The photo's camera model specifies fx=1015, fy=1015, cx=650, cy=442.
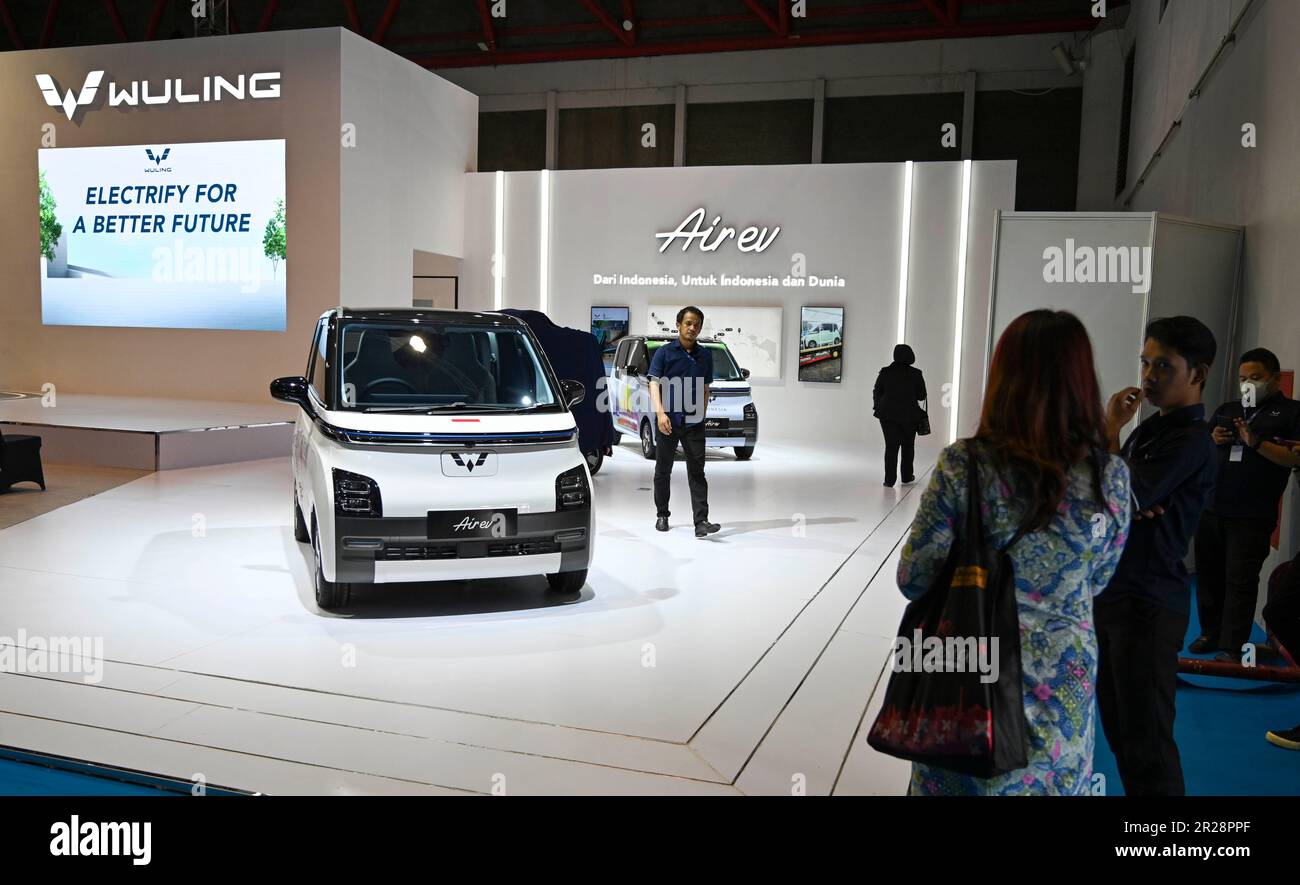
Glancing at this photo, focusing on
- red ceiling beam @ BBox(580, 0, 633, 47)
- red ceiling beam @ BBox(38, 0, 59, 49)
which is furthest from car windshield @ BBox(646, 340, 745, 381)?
red ceiling beam @ BBox(38, 0, 59, 49)

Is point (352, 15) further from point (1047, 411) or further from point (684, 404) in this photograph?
point (1047, 411)

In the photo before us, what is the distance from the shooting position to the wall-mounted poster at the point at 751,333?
15.3 metres

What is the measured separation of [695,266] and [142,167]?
8.02 m

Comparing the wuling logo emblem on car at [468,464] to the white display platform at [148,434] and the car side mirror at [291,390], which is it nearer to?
the car side mirror at [291,390]

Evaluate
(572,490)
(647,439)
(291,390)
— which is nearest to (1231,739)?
(572,490)

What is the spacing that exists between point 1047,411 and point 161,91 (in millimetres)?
15052

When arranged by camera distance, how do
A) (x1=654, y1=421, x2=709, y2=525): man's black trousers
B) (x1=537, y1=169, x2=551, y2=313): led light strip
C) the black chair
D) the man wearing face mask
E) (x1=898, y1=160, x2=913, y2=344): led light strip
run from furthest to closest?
(x1=537, y1=169, x2=551, y2=313): led light strip
(x1=898, y1=160, x2=913, y2=344): led light strip
the black chair
(x1=654, y1=421, x2=709, y2=525): man's black trousers
the man wearing face mask

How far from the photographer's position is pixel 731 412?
38.9 ft

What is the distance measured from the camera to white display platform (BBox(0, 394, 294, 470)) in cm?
1000

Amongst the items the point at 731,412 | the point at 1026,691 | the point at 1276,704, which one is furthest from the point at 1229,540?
the point at 731,412

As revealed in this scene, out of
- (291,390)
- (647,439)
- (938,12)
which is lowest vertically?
(647,439)

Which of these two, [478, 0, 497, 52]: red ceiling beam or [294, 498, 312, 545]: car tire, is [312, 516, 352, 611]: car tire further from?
[478, 0, 497, 52]: red ceiling beam

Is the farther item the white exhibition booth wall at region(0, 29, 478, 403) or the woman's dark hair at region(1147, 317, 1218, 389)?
the white exhibition booth wall at region(0, 29, 478, 403)

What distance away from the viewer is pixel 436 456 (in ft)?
17.0
